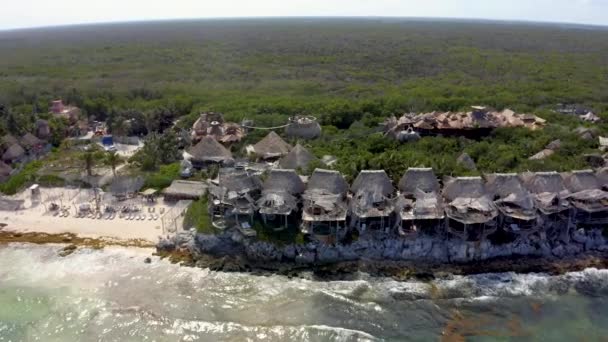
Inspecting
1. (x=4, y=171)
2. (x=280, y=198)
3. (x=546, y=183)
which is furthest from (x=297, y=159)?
(x=4, y=171)

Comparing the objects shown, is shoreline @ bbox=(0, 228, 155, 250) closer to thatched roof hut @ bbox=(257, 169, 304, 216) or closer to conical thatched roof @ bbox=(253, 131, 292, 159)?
thatched roof hut @ bbox=(257, 169, 304, 216)

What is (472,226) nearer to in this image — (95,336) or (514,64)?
(95,336)

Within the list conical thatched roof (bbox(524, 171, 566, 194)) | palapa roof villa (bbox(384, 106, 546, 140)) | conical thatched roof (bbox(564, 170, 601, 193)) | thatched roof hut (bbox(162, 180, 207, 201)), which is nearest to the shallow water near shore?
conical thatched roof (bbox(524, 171, 566, 194))

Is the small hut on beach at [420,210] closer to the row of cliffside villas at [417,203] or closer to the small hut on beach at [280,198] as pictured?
the row of cliffside villas at [417,203]

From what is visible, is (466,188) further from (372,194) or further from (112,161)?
(112,161)

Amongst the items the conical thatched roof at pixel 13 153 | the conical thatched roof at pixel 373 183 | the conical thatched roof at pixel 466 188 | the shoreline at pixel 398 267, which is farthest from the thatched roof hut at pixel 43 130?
the conical thatched roof at pixel 466 188

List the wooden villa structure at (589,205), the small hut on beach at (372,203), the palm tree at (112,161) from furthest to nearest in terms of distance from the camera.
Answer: the palm tree at (112,161) < the wooden villa structure at (589,205) < the small hut on beach at (372,203)
